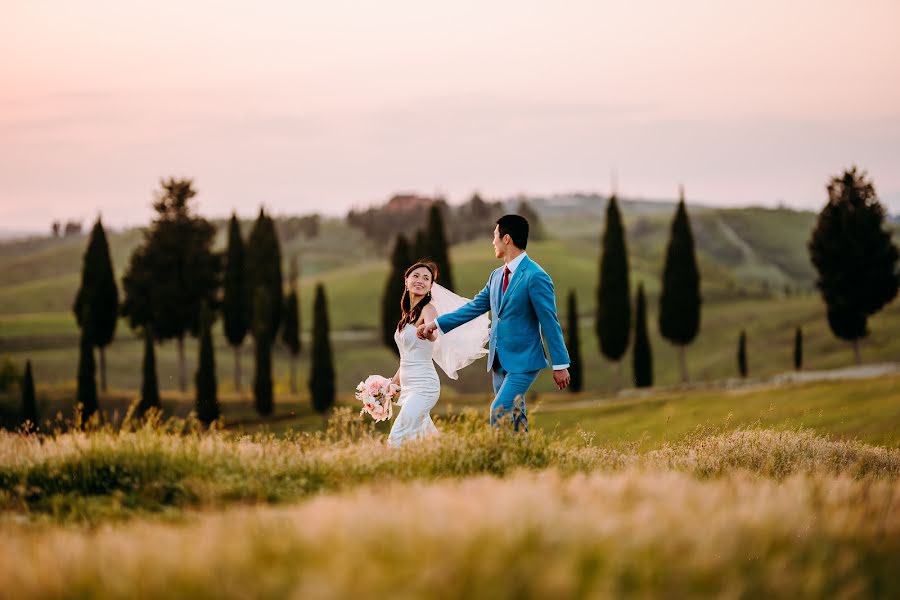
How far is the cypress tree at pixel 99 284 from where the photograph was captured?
58.7 m

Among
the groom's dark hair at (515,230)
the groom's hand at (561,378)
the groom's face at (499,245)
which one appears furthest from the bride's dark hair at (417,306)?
the groom's hand at (561,378)

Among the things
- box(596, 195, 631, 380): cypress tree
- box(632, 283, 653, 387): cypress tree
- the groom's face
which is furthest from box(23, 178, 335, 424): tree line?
the groom's face

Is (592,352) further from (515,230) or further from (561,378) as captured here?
(561,378)

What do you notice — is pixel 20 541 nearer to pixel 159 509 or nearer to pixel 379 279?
pixel 159 509

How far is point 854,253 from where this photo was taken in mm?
56375

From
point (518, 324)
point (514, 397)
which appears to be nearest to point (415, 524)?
point (514, 397)

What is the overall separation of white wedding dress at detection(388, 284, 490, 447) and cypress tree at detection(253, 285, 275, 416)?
42.1 meters

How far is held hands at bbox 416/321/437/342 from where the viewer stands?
11797mm

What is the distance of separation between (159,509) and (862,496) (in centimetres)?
574

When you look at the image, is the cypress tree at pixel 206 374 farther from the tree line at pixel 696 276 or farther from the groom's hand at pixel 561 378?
the groom's hand at pixel 561 378

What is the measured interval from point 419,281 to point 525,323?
6.03 ft

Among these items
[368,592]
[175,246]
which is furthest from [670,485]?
[175,246]

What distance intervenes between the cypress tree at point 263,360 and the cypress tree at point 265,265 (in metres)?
5.91

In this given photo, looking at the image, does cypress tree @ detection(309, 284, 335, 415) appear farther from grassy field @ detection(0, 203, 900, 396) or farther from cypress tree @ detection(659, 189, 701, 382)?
cypress tree @ detection(659, 189, 701, 382)
